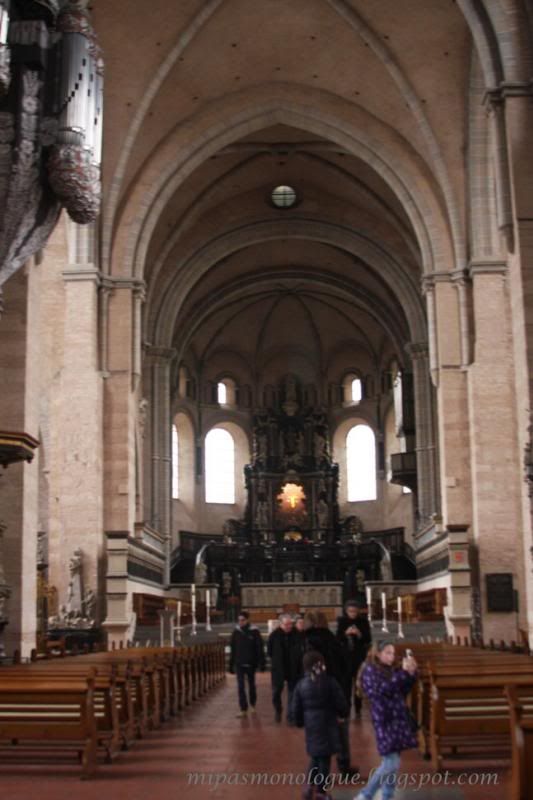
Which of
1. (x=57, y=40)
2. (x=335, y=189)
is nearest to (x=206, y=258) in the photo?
(x=335, y=189)

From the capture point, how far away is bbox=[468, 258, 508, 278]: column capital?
1069 inches

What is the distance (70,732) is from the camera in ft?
29.9

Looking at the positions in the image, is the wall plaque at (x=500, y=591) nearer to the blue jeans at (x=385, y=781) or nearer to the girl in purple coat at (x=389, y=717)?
the girl in purple coat at (x=389, y=717)

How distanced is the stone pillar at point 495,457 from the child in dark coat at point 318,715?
58.7 ft

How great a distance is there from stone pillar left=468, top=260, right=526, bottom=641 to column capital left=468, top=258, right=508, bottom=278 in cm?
79

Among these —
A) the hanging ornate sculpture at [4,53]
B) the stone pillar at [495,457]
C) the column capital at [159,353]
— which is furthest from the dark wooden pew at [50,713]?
the column capital at [159,353]

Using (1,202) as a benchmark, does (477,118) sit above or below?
above

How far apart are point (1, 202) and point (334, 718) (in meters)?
7.79

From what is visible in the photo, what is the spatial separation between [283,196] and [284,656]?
26497 millimetres

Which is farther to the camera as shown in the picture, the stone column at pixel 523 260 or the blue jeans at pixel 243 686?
the stone column at pixel 523 260

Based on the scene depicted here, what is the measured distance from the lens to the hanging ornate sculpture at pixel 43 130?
1305 centimetres

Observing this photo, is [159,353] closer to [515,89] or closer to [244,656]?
[515,89]

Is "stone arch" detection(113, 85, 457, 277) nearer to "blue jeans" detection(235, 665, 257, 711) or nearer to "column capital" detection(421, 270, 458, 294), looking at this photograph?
"column capital" detection(421, 270, 458, 294)

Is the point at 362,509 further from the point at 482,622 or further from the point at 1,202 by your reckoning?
the point at 1,202
